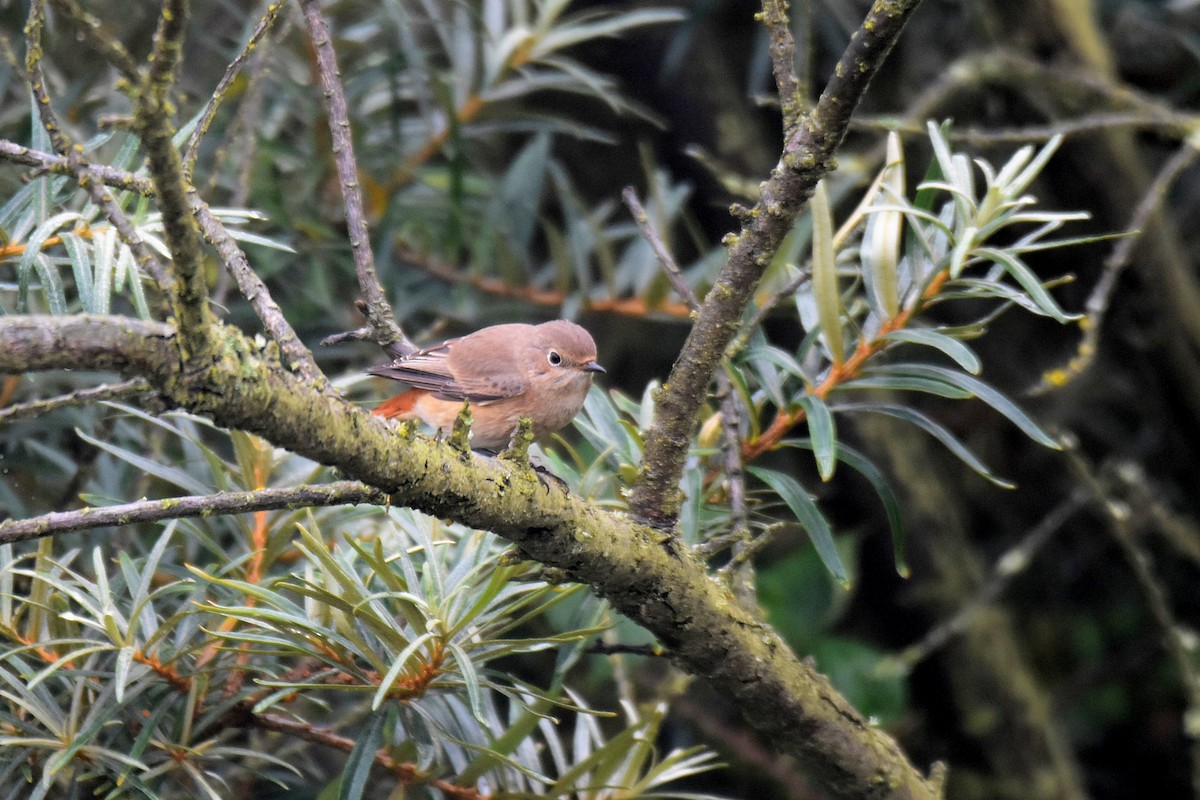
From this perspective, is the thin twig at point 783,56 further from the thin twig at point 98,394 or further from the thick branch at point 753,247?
the thin twig at point 98,394

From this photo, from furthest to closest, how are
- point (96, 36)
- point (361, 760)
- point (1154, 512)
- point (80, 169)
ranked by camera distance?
point (1154, 512)
point (361, 760)
point (80, 169)
point (96, 36)

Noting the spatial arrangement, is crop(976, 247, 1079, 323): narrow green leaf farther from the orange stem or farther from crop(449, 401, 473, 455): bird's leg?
crop(449, 401, 473, 455): bird's leg

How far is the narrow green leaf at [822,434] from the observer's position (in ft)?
5.86

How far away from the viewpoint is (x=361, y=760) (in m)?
1.71

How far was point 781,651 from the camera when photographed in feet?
6.31

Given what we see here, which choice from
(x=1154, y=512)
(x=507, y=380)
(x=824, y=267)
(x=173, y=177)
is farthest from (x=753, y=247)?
(x=1154, y=512)

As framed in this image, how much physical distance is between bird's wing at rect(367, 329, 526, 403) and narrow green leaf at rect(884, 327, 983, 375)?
135 cm

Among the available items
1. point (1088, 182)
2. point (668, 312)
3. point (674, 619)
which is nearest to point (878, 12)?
point (674, 619)

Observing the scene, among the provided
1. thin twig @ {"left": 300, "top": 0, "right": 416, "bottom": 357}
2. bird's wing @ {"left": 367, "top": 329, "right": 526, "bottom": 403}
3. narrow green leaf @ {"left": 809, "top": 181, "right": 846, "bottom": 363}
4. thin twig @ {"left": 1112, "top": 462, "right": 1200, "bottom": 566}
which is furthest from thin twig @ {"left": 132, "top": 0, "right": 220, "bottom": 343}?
thin twig @ {"left": 1112, "top": 462, "right": 1200, "bottom": 566}

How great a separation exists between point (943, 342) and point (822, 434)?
0.26 m

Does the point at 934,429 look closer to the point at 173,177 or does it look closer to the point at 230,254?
the point at 230,254

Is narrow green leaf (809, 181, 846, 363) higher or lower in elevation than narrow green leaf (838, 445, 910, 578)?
higher

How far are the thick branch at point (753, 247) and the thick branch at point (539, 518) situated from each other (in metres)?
0.10

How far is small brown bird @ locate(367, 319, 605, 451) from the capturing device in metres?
3.03
